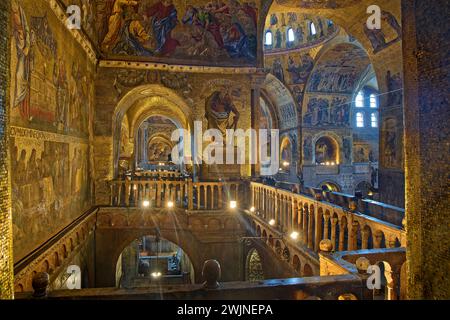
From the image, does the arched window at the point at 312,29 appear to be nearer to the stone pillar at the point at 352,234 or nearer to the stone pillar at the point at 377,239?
the stone pillar at the point at 352,234

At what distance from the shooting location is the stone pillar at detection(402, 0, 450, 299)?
3.50 metres

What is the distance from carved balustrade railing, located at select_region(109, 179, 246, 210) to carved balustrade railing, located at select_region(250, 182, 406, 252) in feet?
5.50

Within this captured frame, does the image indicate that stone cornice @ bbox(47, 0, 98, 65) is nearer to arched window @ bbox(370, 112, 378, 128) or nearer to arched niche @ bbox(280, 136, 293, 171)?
arched niche @ bbox(280, 136, 293, 171)

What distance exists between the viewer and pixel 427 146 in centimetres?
372

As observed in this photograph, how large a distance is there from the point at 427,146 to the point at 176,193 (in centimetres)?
990

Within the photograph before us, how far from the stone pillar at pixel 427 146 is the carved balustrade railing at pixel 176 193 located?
8069mm

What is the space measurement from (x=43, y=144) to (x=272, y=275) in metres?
7.28

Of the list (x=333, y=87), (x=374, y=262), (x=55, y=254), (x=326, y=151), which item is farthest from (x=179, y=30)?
(x=326, y=151)

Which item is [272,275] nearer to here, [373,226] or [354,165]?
[373,226]

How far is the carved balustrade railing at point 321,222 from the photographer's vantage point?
15.3 ft

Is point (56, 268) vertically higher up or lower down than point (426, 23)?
lower down

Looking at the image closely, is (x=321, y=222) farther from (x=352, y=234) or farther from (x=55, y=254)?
(x=55, y=254)
